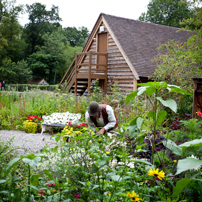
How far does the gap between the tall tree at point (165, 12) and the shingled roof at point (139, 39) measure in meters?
18.7

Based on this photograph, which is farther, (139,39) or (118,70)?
(139,39)

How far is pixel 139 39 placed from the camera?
17.5 metres

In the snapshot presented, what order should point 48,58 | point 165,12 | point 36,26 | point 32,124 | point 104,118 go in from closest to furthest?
point 104,118 < point 32,124 < point 165,12 < point 48,58 < point 36,26

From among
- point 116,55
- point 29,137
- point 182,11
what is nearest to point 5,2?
point 182,11

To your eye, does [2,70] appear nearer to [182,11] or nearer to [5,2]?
[5,2]

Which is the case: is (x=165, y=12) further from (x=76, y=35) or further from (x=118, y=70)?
(x=76, y=35)

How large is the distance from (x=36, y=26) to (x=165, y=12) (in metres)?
25.9

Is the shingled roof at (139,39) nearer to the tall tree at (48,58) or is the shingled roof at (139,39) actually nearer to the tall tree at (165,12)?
the tall tree at (165,12)

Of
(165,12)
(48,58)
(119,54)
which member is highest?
(165,12)

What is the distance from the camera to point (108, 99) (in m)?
10.7

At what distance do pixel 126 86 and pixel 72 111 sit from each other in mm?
Answer: 5979

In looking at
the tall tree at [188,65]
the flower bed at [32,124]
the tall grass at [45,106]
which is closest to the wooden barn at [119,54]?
the tall tree at [188,65]

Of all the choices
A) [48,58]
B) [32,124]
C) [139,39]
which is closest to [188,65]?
[32,124]

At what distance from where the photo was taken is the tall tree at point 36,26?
170 ft
